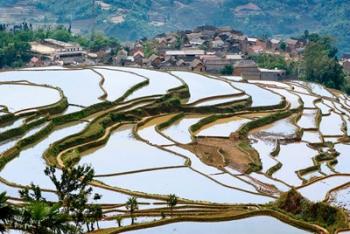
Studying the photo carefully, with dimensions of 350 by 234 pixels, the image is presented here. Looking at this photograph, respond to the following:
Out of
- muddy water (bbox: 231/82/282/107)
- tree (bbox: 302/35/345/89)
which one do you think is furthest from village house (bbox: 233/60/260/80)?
muddy water (bbox: 231/82/282/107)

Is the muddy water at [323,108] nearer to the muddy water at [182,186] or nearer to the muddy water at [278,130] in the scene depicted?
the muddy water at [278,130]

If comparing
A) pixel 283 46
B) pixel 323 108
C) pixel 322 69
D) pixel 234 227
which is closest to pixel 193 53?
pixel 322 69

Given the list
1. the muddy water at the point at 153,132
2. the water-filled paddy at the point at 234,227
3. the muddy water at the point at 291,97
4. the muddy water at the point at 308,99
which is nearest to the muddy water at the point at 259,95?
the muddy water at the point at 291,97

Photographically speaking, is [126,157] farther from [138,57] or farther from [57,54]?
[138,57]

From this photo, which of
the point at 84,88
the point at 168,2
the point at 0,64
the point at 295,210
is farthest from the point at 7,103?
the point at 168,2

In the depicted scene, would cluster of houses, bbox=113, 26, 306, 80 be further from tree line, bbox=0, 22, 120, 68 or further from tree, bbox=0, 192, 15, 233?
tree, bbox=0, 192, 15, 233

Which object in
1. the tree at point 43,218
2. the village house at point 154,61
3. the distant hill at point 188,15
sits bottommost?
the distant hill at point 188,15
